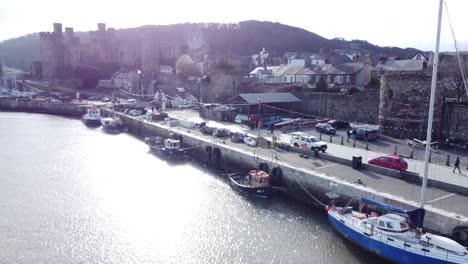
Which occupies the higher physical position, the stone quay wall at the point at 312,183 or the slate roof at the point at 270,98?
the slate roof at the point at 270,98

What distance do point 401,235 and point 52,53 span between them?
3063 inches

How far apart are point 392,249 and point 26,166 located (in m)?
23.3

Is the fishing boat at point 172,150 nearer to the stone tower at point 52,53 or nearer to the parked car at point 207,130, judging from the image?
the parked car at point 207,130

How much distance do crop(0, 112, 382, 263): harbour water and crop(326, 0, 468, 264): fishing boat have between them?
63 centimetres

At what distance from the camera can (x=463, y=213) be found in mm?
13453

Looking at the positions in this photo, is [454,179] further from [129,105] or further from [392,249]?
[129,105]

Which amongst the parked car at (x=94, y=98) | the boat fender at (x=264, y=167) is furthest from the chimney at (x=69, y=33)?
the boat fender at (x=264, y=167)

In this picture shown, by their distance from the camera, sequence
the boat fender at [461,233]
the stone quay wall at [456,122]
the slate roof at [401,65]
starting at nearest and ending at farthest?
the boat fender at [461,233] → the stone quay wall at [456,122] → the slate roof at [401,65]

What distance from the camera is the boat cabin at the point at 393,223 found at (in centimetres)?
1302

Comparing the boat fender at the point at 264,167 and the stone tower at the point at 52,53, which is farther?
the stone tower at the point at 52,53

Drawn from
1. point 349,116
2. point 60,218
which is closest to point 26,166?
point 60,218

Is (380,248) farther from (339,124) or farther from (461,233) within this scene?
(339,124)

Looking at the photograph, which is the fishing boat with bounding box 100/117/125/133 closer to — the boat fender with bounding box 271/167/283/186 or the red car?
the boat fender with bounding box 271/167/283/186

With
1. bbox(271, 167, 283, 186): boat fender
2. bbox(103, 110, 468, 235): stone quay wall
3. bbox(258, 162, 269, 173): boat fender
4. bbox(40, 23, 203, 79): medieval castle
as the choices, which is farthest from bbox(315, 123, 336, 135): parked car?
bbox(40, 23, 203, 79): medieval castle
